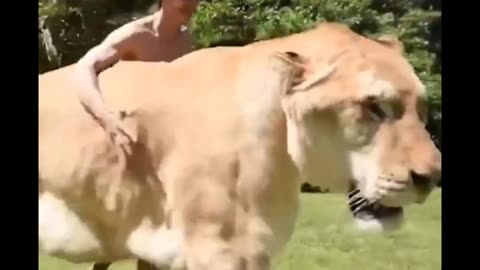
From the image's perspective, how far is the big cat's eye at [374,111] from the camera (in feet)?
2.61

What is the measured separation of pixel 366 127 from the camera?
800 millimetres

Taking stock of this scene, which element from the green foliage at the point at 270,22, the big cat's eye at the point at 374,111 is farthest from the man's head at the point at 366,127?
the green foliage at the point at 270,22

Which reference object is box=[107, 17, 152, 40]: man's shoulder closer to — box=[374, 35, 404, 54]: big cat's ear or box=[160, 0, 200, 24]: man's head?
box=[160, 0, 200, 24]: man's head

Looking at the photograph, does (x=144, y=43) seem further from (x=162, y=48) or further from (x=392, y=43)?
(x=392, y=43)

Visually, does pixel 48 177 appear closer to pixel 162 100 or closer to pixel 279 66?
pixel 162 100

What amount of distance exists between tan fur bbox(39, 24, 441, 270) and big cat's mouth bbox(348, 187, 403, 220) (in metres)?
0.01

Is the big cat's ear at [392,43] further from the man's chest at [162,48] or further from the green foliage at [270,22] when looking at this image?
the man's chest at [162,48]

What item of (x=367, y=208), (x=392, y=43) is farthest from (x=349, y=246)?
(x=392, y=43)

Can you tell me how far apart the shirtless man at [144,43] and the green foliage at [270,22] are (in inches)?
0.6

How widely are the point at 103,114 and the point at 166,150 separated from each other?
65mm

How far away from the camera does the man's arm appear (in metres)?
0.87

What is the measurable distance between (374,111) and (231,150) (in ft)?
0.41

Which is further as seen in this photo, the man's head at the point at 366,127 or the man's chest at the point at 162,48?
the man's chest at the point at 162,48

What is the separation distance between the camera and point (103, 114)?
859 mm
